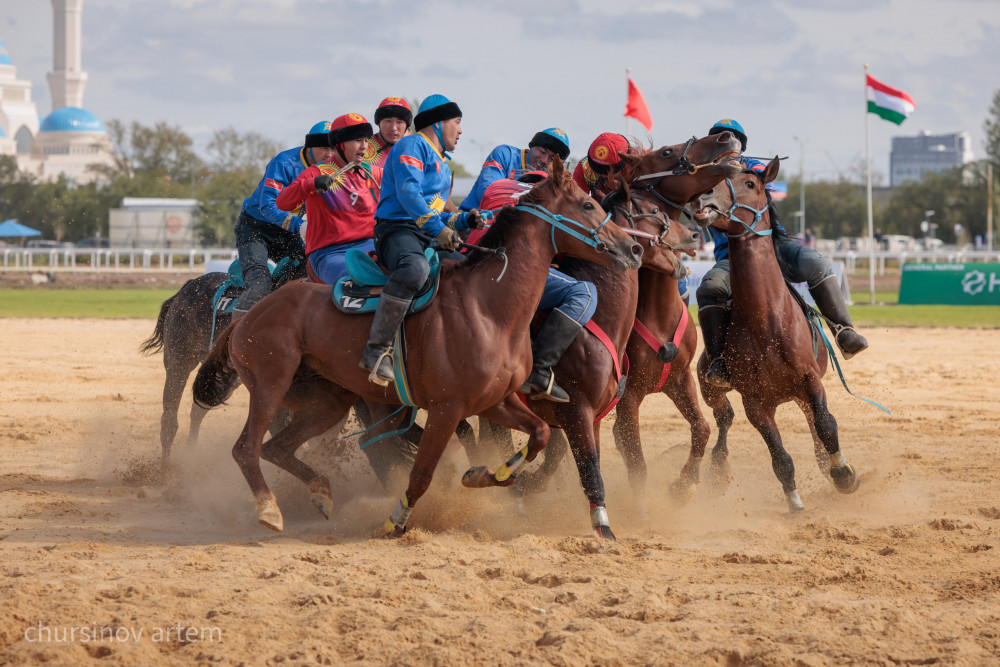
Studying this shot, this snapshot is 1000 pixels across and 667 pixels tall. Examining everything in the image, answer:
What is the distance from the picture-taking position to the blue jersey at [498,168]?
7.63 m

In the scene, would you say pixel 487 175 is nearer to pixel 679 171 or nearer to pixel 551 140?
pixel 551 140

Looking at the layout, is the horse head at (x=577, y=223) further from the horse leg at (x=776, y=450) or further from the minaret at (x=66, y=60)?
the minaret at (x=66, y=60)

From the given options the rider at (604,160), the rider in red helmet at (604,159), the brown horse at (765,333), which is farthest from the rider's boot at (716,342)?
the rider in red helmet at (604,159)

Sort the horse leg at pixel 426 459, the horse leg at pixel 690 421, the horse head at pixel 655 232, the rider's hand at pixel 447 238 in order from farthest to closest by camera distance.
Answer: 1. the horse leg at pixel 690 421
2. the horse head at pixel 655 232
3. the horse leg at pixel 426 459
4. the rider's hand at pixel 447 238

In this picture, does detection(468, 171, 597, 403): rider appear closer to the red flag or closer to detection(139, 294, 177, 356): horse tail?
detection(139, 294, 177, 356): horse tail

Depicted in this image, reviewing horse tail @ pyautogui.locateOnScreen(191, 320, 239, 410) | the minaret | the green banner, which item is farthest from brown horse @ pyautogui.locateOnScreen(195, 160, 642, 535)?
the minaret

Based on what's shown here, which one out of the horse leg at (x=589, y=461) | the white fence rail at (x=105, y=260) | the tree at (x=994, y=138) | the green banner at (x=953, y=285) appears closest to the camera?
the horse leg at (x=589, y=461)

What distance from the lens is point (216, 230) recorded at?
52.5 m

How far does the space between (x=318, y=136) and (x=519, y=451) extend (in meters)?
3.54

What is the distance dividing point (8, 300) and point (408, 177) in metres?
25.1

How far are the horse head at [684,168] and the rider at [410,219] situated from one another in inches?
48.1

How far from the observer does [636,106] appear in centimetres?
2316

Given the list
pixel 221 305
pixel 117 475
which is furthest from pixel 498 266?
pixel 117 475

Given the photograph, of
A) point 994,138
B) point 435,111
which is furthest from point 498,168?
point 994,138
